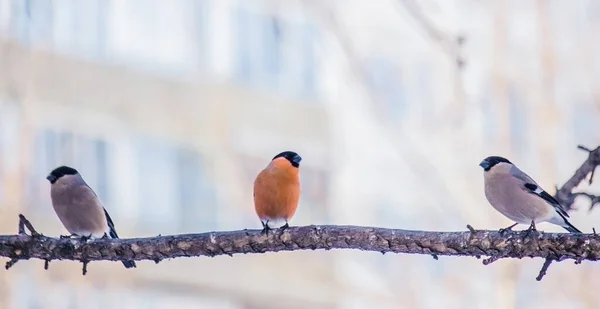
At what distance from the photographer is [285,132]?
12461 millimetres

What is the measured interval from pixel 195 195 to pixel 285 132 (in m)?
1.27

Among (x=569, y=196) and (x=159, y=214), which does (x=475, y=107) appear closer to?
(x=159, y=214)

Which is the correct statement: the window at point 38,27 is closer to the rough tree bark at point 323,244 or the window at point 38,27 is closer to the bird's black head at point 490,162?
the bird's black head at point 490,162

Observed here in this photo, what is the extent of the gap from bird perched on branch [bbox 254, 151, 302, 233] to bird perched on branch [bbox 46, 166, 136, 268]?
2.28ft

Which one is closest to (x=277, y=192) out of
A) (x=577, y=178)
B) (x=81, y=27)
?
(x=577, y=178)

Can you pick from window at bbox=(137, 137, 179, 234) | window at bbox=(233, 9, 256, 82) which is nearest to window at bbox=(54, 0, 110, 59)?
window at bbox=(137, 137, 179, 234)

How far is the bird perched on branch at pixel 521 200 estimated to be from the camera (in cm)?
431

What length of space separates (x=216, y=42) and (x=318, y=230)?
860cm

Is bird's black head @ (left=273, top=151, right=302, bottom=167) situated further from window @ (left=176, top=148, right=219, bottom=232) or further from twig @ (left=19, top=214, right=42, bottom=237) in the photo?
window @ (left=176, top=148, right=219, bottom=232)

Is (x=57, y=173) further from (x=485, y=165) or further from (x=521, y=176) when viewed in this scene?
(x=521, y=176)

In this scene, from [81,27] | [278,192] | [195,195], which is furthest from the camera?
[195,195]

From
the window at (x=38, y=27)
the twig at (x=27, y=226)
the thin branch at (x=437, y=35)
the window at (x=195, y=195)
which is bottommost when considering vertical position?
the window at (x=195, y=195)

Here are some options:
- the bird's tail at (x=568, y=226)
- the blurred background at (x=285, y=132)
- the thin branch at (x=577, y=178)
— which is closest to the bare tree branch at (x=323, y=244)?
the thin branch at (x=577, y=178)

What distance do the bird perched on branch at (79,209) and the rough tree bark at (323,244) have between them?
0.90 metres
